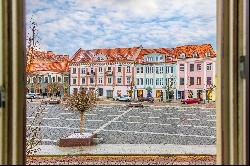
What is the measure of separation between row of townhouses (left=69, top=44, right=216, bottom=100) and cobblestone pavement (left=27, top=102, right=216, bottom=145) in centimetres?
85

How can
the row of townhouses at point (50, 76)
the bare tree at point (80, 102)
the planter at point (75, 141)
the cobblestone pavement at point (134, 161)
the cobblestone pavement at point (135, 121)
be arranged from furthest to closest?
the row of townhouses at point (50, 76) < the cobblestone pavement at point (135, 121) < the bare tree at point (80, 102) < the planter at point (75, 141) < the cobblestone pavement at point (134, 161)

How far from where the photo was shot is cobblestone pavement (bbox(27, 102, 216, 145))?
8.33 m

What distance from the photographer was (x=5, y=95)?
71 centimetres

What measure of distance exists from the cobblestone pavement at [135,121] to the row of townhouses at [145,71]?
2.79ft

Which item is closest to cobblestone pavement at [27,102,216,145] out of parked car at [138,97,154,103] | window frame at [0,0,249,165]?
parked car at [138,97,154,103]

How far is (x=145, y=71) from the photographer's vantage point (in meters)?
13.9

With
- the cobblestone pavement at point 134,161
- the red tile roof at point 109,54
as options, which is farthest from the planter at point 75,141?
the red tile roof at point 109,54

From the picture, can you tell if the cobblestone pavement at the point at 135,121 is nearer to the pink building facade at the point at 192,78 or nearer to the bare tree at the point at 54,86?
the bare tree at the point at 54,86

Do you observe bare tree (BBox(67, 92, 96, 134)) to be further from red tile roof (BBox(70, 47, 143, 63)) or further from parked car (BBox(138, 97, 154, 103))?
parked car (BBox(138, 97, 154, 103))

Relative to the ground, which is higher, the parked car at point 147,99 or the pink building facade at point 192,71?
the pink building facade at point 192,71

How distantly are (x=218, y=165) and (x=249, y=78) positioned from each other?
0.75ft

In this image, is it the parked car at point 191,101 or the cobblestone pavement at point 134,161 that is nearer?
the cobblestone pavement at point 134,161

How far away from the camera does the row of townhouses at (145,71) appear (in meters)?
13.3

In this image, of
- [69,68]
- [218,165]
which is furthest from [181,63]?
[218,165]
